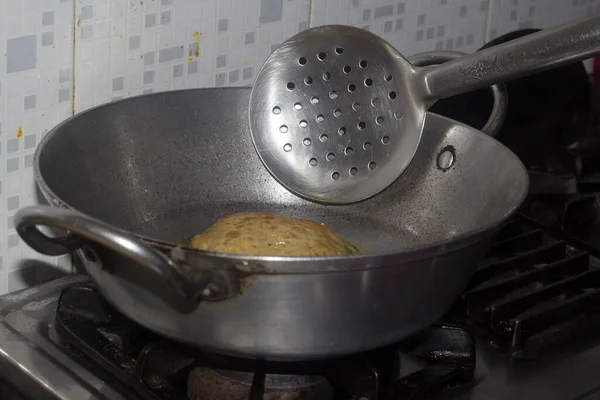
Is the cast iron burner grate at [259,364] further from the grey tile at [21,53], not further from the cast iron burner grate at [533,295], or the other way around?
the grey tile at [21,53]

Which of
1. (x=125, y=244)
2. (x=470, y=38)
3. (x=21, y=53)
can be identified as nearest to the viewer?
(x=125, y=244)

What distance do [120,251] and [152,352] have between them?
0.55 feet

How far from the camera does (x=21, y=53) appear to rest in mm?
786

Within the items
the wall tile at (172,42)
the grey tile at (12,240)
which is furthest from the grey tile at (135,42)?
the grey tile at (12,240)

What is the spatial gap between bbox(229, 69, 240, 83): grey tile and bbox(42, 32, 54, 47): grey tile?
0.66 ft

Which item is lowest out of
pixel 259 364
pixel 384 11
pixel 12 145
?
pixel 259 364

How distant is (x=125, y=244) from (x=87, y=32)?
34cm

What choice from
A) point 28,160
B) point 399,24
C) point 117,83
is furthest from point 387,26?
point 28,160

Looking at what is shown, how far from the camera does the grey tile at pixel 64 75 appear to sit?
2.68 ft

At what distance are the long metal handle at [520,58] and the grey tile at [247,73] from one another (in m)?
0.21

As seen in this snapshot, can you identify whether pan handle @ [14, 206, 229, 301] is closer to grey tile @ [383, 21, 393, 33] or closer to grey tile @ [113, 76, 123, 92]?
grey tile @ [113, 76, 123, 92]

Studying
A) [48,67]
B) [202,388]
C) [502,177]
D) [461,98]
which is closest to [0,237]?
[48,67]

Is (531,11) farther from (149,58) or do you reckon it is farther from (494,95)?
(149,58)

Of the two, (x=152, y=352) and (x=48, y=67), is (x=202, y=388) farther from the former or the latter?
(x=48, y=67)
